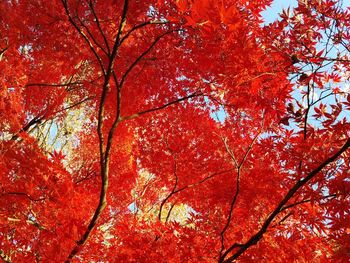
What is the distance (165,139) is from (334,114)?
Answer: 196 inches

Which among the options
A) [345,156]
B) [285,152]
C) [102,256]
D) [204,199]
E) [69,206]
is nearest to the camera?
[345,156]

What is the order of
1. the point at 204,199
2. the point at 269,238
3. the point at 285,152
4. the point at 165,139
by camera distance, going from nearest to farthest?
the point at 285,152 < the point at 269,238 < the point at 204,199 < the point at 165,139

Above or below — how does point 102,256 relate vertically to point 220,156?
below

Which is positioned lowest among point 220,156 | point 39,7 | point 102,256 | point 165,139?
point 102,256

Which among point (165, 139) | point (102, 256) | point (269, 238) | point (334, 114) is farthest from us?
point (165, 139)

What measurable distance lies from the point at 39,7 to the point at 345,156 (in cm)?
617

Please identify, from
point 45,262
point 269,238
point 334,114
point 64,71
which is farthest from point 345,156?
point 64,71

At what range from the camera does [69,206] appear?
6.04m

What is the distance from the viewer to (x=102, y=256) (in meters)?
6.54

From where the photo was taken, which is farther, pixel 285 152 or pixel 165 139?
pixel 165 139

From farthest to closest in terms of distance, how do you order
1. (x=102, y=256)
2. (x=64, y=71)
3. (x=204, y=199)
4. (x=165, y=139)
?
1. (x=64, y=71)
2. (x=165, y=139)
3. (x=204, y=199)
4. (x=102, y=256)

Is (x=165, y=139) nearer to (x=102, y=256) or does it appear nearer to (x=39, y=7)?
(x=102, y=256)

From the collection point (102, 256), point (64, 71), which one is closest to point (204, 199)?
point (102, 256)

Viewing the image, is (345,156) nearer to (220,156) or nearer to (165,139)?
(220,156)
